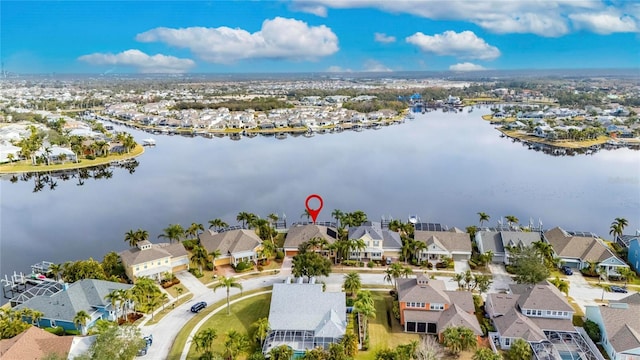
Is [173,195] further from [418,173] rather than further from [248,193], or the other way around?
[418,173]

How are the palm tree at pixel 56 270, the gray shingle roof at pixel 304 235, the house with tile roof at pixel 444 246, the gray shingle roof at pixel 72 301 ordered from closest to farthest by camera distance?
the gray shingle roof at pixel 72 301, the palm tree at pixel 56 270, the house with tile roof at pixel 444 246, the gray shingle roof at pixel 304 235

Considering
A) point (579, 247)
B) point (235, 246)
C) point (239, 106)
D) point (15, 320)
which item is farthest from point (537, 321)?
point (239, 106)

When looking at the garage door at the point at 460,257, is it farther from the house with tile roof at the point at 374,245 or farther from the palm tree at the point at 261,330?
the palm tree at the point at 261,330

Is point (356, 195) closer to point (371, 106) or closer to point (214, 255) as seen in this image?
point (214, 255)

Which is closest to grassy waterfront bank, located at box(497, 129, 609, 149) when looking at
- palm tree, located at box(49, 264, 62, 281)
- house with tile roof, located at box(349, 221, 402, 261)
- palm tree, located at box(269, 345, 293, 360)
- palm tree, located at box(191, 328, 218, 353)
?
house with tile roof, located at box(349, 221, 402, 261)

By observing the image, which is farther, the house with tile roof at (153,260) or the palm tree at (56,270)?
the house with tile roof at (153,260)

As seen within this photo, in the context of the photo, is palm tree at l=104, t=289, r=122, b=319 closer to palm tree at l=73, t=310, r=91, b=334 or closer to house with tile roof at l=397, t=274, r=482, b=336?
palm tree at l=73, t=310, r=91, b=334

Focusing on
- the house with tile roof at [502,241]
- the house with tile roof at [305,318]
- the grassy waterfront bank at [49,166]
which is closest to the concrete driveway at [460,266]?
the house with tile roof at [502,241]
